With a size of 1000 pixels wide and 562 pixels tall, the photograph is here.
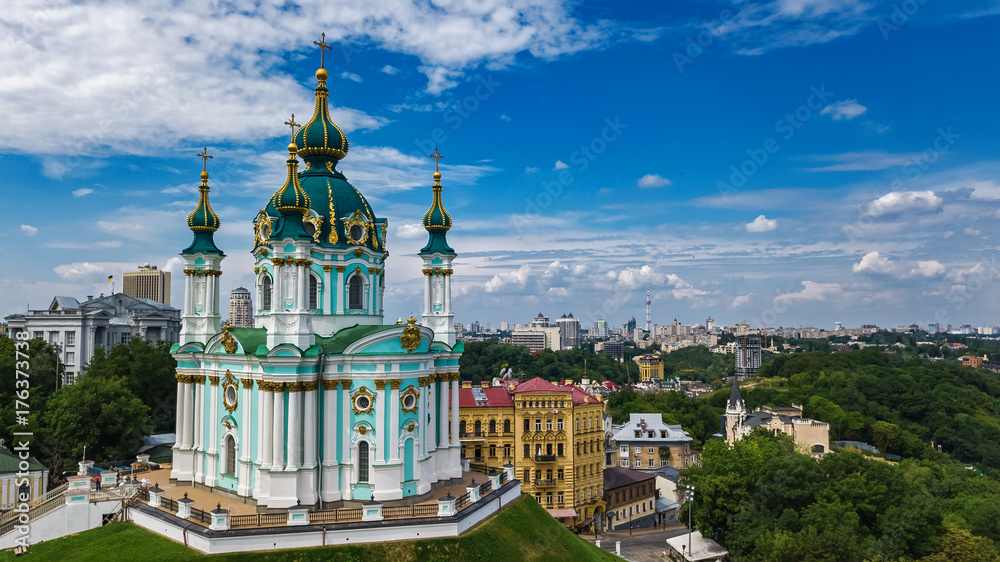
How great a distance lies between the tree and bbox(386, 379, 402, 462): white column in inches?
714

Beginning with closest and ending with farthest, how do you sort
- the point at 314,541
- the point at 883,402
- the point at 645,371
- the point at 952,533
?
the point at 314,541
the point at 952,533
the point at 883,402
the point at 645,371

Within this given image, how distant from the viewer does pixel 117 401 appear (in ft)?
111

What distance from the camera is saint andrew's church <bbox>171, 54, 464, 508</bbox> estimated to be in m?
22.9

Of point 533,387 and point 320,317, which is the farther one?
point 533,387

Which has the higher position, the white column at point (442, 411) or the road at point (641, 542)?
the white column at point (442, 411)

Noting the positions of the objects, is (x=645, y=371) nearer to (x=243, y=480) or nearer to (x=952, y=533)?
(x=952, y=533)

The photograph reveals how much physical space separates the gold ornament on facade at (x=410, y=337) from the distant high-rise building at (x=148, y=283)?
309 feet

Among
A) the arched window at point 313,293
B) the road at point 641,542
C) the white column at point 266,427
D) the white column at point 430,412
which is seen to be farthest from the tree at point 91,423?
the road at point 641,542

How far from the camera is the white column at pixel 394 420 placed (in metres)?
23.4

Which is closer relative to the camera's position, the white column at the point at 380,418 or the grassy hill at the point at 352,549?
the grassy hill at the point at 352,549

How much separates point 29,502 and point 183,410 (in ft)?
18.7

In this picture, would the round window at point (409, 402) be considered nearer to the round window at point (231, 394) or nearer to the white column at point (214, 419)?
the round window at point (231, 394)

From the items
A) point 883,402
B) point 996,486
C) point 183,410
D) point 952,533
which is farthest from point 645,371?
point 183,410

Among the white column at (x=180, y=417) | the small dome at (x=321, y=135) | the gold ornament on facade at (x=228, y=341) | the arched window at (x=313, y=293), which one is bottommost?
the white column at (x=180, y=417)
